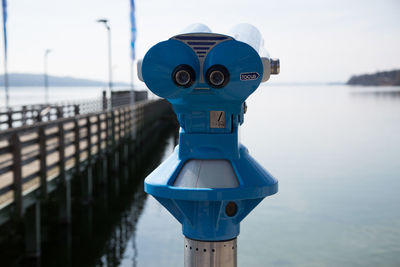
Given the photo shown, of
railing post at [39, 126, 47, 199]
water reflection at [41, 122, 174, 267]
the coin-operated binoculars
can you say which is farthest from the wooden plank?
the coin-operated binoculars

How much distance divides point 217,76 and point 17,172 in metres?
6.52

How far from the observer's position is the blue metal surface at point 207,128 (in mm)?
1855

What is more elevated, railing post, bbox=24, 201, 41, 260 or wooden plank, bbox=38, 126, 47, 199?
wooden plank, bbox=38, 126, 47, 199

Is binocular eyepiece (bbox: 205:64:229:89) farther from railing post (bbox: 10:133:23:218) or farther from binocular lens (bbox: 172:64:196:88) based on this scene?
railing post (bbox: 10:133:23:218)

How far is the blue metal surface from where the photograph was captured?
1.86 m

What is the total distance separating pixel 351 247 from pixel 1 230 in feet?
25.2

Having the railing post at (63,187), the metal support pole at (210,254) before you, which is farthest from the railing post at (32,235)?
the metal support pole at (210,254)

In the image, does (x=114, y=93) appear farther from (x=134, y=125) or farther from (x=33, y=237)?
(x=33, y=237)

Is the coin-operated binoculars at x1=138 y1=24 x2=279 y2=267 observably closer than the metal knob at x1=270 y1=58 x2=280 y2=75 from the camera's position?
Yes

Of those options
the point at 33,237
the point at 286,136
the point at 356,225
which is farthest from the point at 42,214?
the point at 286,136

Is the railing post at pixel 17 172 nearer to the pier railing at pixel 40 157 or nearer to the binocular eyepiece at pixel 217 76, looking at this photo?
the pier railing at pixel 40 157

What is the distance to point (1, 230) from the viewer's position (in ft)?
35.2

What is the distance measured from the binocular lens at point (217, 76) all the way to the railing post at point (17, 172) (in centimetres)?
641

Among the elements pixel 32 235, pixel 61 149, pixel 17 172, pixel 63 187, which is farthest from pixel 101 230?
pixel 17 172
